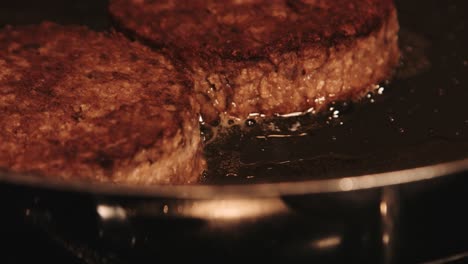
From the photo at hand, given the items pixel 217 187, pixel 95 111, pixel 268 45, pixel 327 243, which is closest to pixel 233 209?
pixel 217 187

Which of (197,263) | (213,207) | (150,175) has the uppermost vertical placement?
(213,207)

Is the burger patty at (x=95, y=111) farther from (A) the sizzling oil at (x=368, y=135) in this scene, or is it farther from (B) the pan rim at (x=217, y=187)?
(B) the pan rim at (x=217, y=187)

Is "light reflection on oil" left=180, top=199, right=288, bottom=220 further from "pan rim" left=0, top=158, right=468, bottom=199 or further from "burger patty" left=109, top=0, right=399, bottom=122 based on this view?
"burger patty" left=109, top=0, right=399, bottom=122

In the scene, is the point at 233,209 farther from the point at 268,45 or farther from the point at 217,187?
the point at 268,45

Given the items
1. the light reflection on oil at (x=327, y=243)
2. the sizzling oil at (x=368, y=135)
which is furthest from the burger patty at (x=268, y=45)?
the light reflection on oil at (x=327, y=243)

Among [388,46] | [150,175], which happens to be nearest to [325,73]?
[388,46]

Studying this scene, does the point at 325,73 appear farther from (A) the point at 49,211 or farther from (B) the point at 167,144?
(A) the point at 49,211
